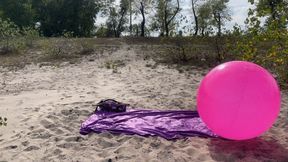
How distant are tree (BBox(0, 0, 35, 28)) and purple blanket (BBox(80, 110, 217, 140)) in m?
23.4

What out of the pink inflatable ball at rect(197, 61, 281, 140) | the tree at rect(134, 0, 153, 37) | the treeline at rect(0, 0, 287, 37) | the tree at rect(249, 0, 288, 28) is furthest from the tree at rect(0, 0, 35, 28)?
the pink inflatable ball at rect(197, 61, 281, 140)

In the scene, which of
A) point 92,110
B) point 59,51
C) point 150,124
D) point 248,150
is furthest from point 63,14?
point 248,150

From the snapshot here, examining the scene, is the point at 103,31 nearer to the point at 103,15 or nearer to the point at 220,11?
the point at 103,15

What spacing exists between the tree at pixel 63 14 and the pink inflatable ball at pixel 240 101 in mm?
26288

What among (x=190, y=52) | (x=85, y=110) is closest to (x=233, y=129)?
(x=85, y=110)

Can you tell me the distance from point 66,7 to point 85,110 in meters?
24.3

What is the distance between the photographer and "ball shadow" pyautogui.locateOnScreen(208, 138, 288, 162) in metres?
5.00

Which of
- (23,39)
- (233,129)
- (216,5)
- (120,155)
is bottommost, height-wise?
(120,155)

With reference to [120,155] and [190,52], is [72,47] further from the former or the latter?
[120,155]

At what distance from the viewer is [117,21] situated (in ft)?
93.0

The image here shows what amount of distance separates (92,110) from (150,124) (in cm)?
146

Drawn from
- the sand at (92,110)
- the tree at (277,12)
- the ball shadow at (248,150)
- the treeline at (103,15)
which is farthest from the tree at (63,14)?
the ball shadow at (248,150)

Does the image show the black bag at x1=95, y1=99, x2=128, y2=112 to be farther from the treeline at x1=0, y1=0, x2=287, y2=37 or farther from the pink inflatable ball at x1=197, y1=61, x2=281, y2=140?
the treeline at x1=0, y1=0, x2=287, y2=37

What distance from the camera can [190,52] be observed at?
538 inches
